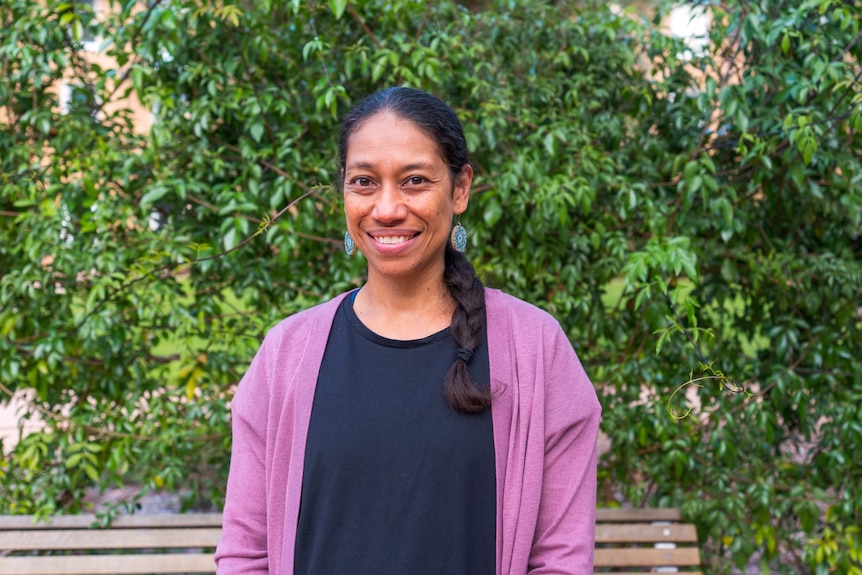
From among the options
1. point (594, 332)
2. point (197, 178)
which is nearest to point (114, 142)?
point (197, 178)

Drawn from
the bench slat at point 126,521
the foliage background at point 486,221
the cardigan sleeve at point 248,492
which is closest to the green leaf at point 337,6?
the foliage background at point 486,221

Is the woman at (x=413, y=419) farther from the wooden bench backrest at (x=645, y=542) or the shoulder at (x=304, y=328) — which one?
the wooden bench backrest at (x=645, y=542)

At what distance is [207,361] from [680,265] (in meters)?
1.86

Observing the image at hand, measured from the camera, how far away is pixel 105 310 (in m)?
3.26

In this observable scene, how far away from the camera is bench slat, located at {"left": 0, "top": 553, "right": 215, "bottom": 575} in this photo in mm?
3211

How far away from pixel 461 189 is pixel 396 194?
20 centimetres

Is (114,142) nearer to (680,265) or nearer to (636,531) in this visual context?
(680,265)

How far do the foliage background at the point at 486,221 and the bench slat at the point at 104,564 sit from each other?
0.70 feet

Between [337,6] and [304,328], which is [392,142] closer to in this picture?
[304,328]

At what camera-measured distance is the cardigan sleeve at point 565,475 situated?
1772mm

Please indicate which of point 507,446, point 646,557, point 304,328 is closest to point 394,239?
point 304,328

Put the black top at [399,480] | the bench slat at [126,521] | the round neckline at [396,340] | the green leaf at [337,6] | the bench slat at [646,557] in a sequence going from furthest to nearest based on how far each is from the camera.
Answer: the bench slat at [126,521] < the bench slat at [646,557] < the green leaf at [337,6] < the round neckline at [396,340] < the black top at [399,480]

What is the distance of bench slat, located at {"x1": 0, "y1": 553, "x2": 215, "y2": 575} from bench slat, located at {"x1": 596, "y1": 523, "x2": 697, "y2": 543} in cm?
148

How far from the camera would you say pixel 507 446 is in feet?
5.91
